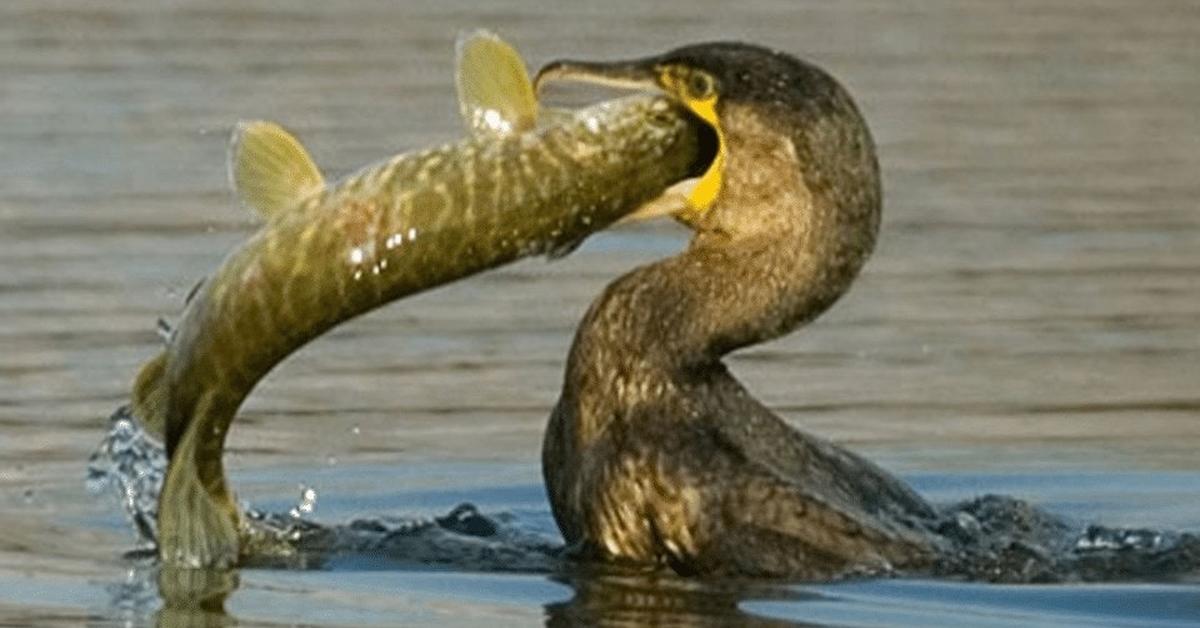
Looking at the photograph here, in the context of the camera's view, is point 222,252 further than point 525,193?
Yes

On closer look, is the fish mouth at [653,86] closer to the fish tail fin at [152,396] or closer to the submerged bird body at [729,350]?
the submerged bird body at [729,350]

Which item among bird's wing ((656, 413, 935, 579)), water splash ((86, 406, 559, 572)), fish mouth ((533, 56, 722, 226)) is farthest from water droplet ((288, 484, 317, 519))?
fish mouth ((533, 56, 722, 226))

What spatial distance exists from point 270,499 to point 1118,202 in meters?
5.01

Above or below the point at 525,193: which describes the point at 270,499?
below

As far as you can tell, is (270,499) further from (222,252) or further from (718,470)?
(222,252)

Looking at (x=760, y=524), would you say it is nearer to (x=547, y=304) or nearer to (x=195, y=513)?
(x=195, y=513)

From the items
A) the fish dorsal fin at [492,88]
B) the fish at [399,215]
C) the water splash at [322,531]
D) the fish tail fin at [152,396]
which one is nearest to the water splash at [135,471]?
the water splash at [322,531]

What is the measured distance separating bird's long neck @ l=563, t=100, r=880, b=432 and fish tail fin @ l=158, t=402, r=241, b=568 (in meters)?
0.76

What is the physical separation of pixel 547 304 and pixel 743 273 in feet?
12.1

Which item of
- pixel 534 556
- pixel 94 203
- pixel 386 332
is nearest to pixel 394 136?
pixel 94 203

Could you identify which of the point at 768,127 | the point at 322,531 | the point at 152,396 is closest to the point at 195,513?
the point at 152,396

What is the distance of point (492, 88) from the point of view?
877 centimetres

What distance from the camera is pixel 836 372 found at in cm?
1223

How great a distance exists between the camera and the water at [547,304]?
9.32 metres
